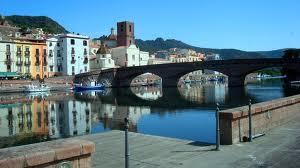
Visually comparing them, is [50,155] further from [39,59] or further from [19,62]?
[39,59]

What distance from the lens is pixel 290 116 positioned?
1501 centimetres

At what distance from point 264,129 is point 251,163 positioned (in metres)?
4.09

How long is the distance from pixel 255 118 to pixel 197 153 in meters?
2.98

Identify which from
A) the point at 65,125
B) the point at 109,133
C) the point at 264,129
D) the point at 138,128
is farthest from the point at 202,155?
the point at 65,125

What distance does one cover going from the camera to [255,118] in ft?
38.5

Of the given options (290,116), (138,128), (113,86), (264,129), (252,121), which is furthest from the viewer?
(113,86)

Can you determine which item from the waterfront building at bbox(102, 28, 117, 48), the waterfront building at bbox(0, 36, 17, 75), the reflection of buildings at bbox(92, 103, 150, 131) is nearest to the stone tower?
the waterfront building at bbox(102, 28, 117, 48)

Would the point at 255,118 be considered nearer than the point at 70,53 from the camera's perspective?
Yes

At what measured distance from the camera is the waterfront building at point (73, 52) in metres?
96.4

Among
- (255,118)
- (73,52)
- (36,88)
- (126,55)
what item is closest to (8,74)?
(36,88)

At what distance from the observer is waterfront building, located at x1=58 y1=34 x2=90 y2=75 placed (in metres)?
96.4

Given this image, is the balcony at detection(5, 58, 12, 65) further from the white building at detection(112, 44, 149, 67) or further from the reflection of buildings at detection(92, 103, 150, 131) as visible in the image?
the reflection of buildings at detection(92, 103, 150, 131)

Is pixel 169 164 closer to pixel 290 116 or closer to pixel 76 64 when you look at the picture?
pixel 290 116

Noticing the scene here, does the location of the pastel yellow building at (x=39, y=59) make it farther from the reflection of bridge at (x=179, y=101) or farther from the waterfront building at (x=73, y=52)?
the reflection of bridge at (x=179, y=101)
